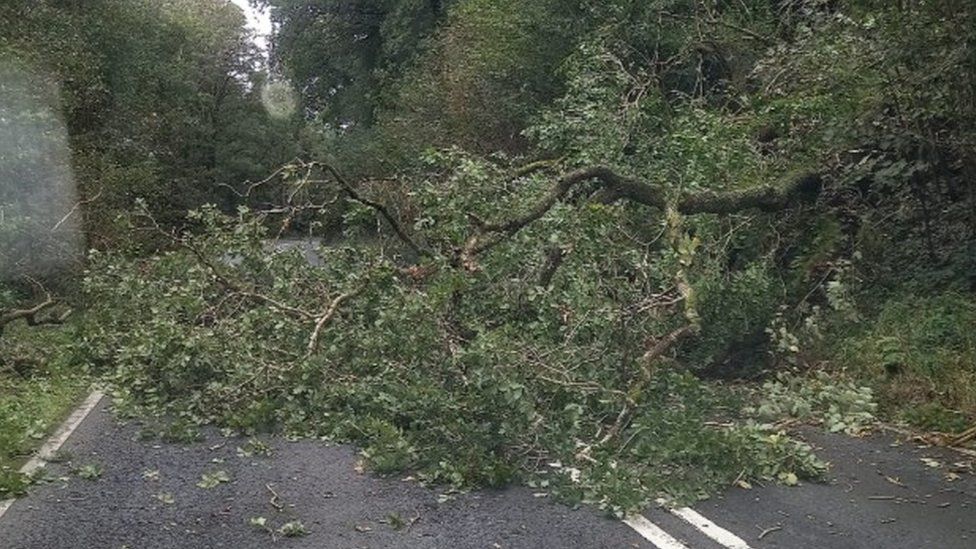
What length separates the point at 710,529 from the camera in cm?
588

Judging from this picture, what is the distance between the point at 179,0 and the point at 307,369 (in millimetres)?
42884

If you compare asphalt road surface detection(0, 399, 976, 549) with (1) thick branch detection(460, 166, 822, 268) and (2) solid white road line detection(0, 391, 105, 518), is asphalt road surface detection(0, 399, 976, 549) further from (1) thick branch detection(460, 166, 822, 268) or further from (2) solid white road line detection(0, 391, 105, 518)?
(1) thick branch detection(460, 166, 822, 268)

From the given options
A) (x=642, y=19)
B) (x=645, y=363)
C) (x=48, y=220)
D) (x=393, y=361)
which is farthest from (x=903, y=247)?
(x=48, y=220)

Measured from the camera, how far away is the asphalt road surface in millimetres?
5758

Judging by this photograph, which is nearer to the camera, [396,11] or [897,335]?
[897,335]

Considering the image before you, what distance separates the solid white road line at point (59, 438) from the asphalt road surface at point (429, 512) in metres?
0.15

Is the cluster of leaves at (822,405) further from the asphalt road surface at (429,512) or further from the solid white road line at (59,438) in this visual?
the solid white road line at (59,438)

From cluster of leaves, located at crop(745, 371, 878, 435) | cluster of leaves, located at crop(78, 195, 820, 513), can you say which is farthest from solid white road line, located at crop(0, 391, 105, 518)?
cluster of leaves, located at crop(745, 371, 878, 435)

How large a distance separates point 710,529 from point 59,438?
17.3ft

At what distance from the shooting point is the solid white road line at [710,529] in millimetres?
5609

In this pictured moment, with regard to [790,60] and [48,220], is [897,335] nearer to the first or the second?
[790,60]

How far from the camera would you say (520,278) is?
33.1 ft


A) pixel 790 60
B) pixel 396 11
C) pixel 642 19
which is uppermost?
pixel 396 11

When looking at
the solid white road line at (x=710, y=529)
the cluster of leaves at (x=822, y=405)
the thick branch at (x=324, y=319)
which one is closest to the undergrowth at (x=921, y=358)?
the cluster of leaves at (x=822, y=405)
